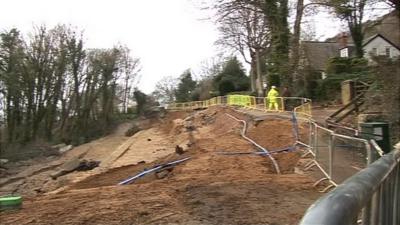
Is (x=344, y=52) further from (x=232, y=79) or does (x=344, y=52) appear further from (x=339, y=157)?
(x=339, y=157)

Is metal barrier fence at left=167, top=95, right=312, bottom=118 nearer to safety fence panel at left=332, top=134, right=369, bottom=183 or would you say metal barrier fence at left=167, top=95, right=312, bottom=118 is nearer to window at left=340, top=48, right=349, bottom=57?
safety fence panel at left=332, top=134, right=369, bottom=183

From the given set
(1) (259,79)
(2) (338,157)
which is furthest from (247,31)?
(2) (338,157)

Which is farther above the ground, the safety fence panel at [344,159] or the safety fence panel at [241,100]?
the safety fence panel at [241,100]

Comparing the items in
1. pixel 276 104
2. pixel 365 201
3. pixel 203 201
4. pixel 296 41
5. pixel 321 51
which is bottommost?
pixel 203 201

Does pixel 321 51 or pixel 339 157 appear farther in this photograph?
pixel 321 51

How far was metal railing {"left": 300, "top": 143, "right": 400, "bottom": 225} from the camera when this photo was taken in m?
1.99

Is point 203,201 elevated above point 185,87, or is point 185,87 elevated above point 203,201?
point 185,87

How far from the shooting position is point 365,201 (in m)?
2.63

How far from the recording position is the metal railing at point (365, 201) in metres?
1.99

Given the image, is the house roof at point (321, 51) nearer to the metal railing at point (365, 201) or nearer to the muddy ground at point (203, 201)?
the muddy ground at point (203, 201)

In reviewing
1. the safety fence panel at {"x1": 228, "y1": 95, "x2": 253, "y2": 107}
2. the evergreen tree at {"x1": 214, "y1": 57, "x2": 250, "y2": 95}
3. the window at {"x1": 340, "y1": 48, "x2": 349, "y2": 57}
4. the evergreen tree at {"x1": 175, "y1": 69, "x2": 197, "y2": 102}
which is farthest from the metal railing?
the evergreen tree at {"x1": 175, "y1": 69, "x2": 197, "y2": 102}

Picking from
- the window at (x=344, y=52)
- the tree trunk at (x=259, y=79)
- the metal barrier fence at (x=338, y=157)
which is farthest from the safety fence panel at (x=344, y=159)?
the window at (x=344, y=52)

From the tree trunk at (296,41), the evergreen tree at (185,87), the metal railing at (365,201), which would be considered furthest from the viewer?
the evergreen tree at (185,87)

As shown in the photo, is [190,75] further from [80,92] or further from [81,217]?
[81,217]
